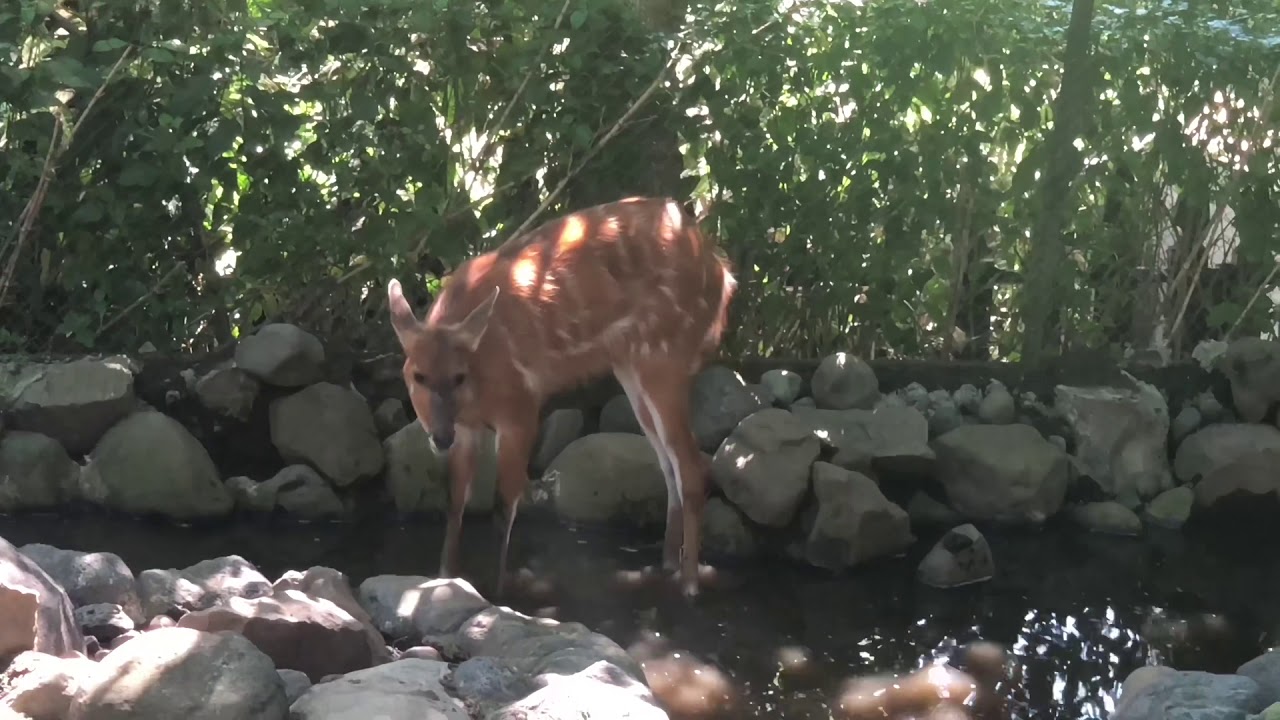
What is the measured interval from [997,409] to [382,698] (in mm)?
3744

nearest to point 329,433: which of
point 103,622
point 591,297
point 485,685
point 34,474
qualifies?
point 34,474

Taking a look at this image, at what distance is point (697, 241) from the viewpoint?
492cm

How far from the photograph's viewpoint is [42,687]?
2.58 m

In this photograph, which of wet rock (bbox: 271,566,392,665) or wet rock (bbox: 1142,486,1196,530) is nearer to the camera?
wet rock (bbox: 271,566,392,665)

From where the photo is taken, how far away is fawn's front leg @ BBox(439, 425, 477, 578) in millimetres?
4527

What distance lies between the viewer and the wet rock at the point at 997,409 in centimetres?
568

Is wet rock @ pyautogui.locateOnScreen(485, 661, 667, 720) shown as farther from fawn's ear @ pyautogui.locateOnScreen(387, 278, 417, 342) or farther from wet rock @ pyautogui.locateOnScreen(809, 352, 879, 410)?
wet rock @ pyautogui.locateOnScreen(809, 352, 879, 410)

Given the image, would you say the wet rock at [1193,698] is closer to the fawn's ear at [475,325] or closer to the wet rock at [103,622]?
the fawn's ear at [475,325]

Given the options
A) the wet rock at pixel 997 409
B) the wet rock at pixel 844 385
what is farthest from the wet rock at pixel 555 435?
the wet rock at pixel 997 409

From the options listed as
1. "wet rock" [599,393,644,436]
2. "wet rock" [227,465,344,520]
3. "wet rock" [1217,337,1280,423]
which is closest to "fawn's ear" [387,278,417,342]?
"wet rock" [227,465,344,520]

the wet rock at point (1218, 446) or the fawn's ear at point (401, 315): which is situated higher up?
the fawn's ear at point (401, 315)

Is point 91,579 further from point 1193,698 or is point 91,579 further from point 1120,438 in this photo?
point 1120,438

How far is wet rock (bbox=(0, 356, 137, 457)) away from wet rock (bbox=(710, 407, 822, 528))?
253 cm

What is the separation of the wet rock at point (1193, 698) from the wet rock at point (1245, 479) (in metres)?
2.57
